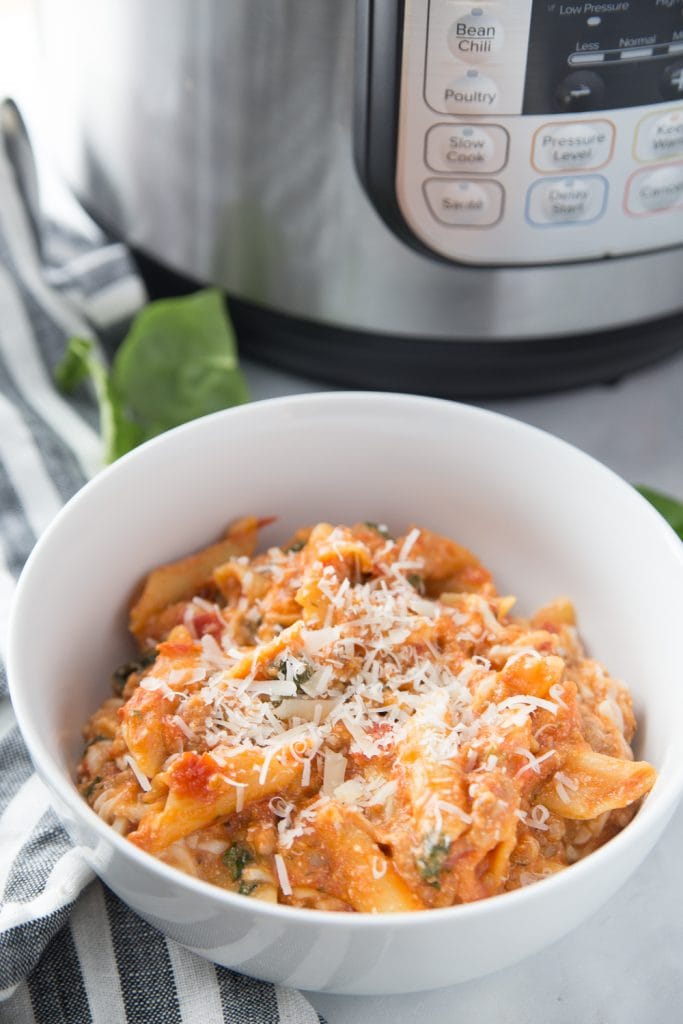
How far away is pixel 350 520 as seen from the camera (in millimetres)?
1224

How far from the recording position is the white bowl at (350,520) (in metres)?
0.80

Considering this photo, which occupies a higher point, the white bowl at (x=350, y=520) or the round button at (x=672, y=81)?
the round button at (x=672, y=81)

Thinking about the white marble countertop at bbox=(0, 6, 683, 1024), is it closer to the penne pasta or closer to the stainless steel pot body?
the penne pasta

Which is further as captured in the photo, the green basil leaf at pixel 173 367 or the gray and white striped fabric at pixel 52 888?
the green basil leaf at pixel 173 367

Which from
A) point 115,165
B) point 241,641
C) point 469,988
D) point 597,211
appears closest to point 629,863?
point 469,988

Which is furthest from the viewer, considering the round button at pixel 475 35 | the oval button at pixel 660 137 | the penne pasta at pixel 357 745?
the oval button at pixel 660 137

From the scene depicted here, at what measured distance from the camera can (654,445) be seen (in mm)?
1478

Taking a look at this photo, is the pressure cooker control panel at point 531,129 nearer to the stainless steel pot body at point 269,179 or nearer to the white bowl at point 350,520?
the stainless steel pot body at point 269,179

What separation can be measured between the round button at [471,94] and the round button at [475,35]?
2 centimetres

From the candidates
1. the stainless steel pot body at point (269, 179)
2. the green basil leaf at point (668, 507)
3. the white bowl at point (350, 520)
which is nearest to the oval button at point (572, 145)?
the stainless steel pot body at point (269, 179)

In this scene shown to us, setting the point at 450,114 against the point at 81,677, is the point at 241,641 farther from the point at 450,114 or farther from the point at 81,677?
the point at 450,114

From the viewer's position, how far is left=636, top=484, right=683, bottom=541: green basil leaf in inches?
50.8

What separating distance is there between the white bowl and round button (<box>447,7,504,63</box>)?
0.31 m

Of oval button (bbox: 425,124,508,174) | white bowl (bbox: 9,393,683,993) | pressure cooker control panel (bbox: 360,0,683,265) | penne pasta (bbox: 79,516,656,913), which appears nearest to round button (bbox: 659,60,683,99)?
pressure cooker control panel (bbox: 360,0,683,265)
